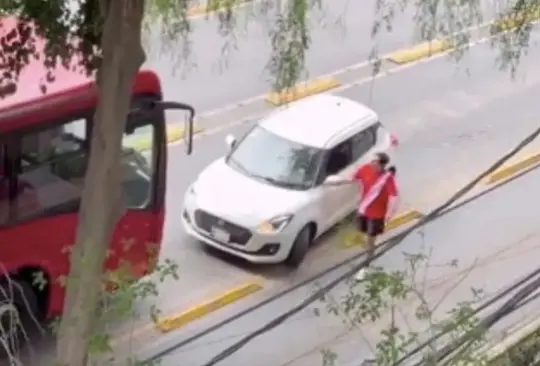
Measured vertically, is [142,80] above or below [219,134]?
above

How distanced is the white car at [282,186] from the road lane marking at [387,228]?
20 cm

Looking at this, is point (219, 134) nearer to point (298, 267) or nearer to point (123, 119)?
point (298, 267)

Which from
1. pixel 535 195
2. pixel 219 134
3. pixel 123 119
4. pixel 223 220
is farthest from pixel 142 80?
pixel 535 195

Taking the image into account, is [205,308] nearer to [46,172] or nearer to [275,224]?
[275,224]

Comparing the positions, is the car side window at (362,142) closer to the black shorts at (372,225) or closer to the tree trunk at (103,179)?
the black shorts at (372,225)

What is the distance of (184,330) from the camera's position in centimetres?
1129

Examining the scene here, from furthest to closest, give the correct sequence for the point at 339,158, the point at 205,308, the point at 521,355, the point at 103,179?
1. the point at 339,158
2. the point at 205,308
3. the point at 521,355
4. the point at 103,179

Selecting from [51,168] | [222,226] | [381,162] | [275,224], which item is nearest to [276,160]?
[275,224]

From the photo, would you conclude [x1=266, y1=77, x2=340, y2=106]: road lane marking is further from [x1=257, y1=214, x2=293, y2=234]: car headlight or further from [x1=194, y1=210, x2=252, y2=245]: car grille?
[x1=257, y1=214, x2=293, y2=234]: car headlight

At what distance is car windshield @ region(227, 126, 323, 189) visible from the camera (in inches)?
495

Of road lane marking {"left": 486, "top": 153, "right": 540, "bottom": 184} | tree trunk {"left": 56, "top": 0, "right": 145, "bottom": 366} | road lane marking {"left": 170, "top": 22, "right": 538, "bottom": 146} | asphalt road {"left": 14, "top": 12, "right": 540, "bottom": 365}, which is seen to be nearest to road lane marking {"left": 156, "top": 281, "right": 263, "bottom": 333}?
asphalt road {"left": 14, "top": 12, "right": 540, "bottom": 365}

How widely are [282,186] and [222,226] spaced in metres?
0.73

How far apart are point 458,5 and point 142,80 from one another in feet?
11.9

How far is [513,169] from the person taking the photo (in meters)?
15.1
